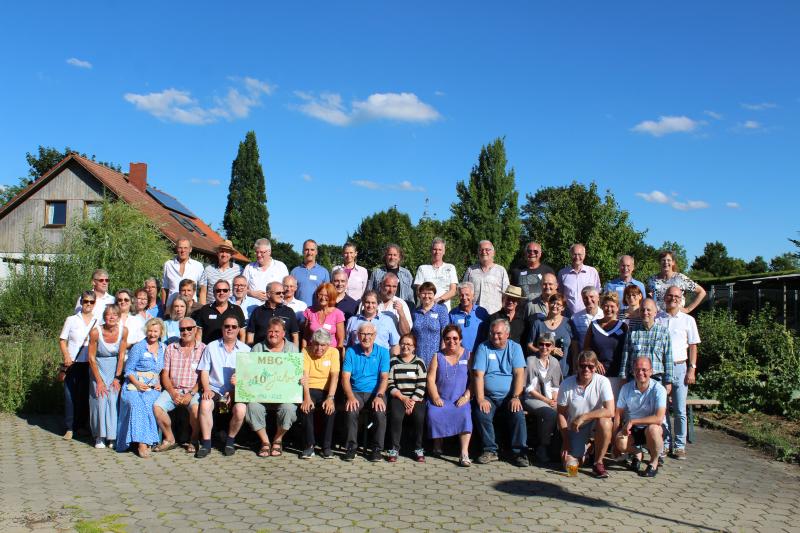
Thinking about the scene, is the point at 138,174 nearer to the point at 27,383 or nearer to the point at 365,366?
the point at 27,383

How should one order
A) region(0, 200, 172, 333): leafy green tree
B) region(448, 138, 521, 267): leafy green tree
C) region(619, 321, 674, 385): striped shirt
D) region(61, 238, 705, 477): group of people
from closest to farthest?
region(61, 238, 705, 477): group of people < region(619, 321, 674, 385): striped shirt < region(0, 200, 172, 333): leafy green tree < region(448, 138, 521, 267): leafy green tree

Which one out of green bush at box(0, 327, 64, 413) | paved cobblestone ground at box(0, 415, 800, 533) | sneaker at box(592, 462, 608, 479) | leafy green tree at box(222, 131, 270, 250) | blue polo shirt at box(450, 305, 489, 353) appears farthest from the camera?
leafy green tree at box(222, 131, 270, 250)

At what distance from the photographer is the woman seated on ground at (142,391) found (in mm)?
7289

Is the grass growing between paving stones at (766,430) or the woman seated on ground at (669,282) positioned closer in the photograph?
the grass growing between paving stones at (766,430)

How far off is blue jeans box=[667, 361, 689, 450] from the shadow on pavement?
2091 millimetres

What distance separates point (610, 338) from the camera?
7.35 meters

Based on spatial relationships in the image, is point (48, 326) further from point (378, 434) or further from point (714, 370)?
point (714, 370)

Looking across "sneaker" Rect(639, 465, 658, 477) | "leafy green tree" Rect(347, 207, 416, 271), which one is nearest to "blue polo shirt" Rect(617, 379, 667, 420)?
"sneaker" Rect(639, 465, 658, 477)

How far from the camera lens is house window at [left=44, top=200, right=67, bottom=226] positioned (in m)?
32.4

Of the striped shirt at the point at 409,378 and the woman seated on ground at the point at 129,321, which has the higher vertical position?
the woman seated on ground at the point at 129,321

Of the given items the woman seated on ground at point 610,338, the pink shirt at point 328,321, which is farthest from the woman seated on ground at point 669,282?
the pink shirt at point 328,321

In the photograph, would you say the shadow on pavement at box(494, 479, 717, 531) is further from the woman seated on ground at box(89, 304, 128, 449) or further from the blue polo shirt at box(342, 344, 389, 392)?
the woman seated on ground at box(89, 304, 128, 449)

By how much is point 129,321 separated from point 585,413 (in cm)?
543

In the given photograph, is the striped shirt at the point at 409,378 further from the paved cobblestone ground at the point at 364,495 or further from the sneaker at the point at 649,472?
the sneaker at the point at 649,472
